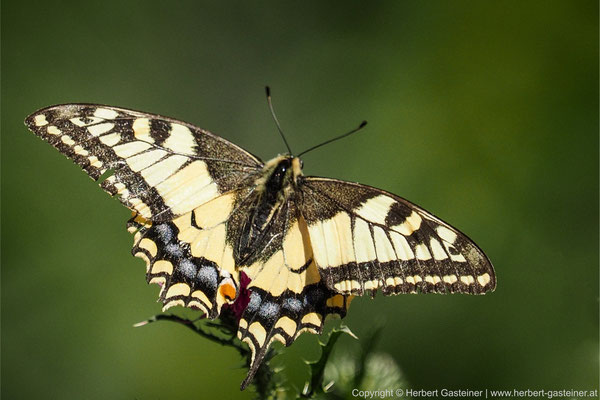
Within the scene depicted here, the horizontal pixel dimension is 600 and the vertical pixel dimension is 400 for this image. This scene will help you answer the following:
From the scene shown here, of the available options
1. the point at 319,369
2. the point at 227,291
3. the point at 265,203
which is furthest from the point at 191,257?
the point at 319,369

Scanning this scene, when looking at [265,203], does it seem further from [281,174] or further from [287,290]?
[287,290]

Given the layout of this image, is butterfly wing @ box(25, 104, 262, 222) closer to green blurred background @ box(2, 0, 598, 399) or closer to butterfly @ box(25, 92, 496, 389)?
butterfly @ box(25, 92, 496, 389)

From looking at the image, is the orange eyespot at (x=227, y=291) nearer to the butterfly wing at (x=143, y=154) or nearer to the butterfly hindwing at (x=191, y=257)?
the butterfly hindwing at (x=191, y=257)

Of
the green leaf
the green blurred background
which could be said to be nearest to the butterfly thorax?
the green leaf

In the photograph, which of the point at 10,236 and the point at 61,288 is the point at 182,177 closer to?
the point at 61,288

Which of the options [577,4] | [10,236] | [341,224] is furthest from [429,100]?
[10,236]
